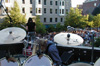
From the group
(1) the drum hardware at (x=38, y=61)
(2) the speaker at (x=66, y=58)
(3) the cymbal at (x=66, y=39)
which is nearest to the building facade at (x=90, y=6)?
(2) the speaker at (x=66, y=58)

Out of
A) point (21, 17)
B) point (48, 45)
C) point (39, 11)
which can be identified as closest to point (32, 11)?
point (39, 11)

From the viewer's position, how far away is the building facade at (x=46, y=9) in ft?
87.9

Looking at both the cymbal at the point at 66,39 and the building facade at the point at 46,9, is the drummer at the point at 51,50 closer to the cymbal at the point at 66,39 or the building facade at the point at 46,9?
the cymbal at the point at 66,39

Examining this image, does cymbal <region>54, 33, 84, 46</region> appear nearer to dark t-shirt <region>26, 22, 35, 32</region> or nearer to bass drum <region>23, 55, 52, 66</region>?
bass drum <region>23, 55, 52, 66</region>

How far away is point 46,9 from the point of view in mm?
29250

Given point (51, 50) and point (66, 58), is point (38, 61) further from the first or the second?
point (66, 58)

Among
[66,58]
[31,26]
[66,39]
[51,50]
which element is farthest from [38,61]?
[31,26]

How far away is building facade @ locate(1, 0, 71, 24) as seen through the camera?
2678 cm

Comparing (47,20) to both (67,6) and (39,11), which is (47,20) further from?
(67,6)

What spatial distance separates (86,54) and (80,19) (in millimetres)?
18006

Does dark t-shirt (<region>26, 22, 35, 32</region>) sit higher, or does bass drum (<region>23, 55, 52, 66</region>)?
dark t-shirt (<region>26, 22, 35, 32</region>)

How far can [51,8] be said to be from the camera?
1168 inches

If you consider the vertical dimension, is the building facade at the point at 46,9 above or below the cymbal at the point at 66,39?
above

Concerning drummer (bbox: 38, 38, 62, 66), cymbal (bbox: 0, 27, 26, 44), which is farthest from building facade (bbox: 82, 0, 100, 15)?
drummer (bbox: 38, 38, 62, 66)
